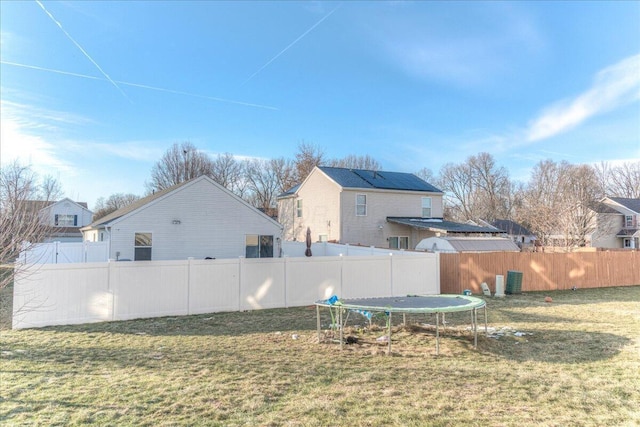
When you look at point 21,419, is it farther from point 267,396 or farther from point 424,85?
point 424,85

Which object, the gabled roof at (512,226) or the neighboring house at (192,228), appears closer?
the neighboring house at (192,228)

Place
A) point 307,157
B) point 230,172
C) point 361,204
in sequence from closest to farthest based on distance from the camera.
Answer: point 361,204 → point 307,157 → point 230,172

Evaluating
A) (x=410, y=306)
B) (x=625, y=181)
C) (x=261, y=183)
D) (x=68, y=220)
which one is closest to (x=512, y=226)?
(x=625, y=181)

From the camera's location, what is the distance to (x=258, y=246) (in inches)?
770

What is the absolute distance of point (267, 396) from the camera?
14.6 feet

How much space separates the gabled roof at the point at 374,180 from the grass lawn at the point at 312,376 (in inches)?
679

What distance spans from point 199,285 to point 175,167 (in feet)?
106

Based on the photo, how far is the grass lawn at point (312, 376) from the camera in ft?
12.9

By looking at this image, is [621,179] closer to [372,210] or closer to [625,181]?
[625,181]

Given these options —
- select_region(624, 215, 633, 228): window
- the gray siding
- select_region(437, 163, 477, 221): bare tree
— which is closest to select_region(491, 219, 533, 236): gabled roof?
select_region(437, 163, 477, 221): bare tree

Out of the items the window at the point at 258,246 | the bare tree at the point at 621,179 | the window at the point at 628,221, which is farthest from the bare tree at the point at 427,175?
the window at the point at 258,246

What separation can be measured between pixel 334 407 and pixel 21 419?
3.20 m

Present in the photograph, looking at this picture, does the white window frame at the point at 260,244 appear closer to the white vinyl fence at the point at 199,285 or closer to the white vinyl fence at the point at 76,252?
Answer: the white vinyl fence at the point at 76,252

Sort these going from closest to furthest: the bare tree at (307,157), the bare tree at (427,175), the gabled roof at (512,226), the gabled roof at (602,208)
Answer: the gabled roof at (602,208), the bare tree at (307,157), the gabled roof at (512,226), the bare tree at (427,175)
